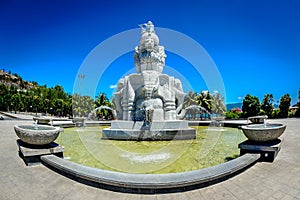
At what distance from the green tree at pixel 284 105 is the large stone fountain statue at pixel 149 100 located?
3430cm

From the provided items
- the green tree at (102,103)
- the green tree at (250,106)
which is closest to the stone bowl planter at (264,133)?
the green tree at (102,103)

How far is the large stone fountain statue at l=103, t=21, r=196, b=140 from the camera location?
32.7 ft

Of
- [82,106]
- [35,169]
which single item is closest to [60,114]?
[82,106]

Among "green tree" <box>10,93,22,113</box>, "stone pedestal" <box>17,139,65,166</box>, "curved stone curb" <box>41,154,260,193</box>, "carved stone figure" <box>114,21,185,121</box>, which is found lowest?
"curved stone curb" <box>41,154,260,193</box>

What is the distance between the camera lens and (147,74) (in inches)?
488

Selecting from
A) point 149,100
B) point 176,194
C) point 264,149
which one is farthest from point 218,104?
point 176,194

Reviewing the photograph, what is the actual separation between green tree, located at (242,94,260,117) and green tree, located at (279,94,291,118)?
4183 millimetres

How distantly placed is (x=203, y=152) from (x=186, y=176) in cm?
382

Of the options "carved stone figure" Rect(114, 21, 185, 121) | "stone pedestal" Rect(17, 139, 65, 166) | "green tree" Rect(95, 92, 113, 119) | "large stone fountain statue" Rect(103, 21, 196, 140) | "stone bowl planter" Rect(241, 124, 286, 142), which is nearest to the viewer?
"stone pedestal" Rect(17, 139, 65, 166)

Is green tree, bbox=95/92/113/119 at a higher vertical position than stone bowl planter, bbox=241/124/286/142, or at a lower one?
higher

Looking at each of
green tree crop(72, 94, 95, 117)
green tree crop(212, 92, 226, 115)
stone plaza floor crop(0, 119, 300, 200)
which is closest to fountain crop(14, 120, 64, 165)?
stone plaza floor crop(0, 119, 300, 200)

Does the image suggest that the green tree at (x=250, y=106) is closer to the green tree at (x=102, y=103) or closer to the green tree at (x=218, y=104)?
the green tree at (x=218, y=104)

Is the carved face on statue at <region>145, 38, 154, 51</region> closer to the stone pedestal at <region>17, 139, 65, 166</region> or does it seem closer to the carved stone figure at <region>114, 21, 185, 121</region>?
the carved stone figure at <region>114, 21, 185, 121</region>

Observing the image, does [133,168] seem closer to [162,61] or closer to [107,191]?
[107,191]
